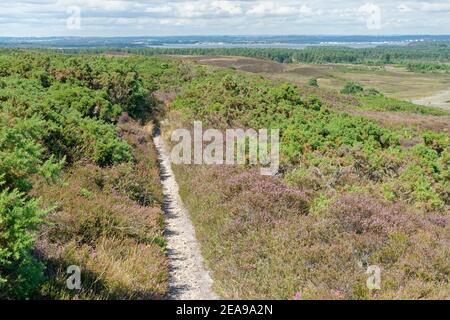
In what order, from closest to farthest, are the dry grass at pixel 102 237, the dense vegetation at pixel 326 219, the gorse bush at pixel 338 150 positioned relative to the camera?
1. the dry grass at pixel 102 237
2. the dense vegetation at pixel 326 219
3. the gorse bush at pixel 338 150

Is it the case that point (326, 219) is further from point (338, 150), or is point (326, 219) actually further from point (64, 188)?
point (338, 150)

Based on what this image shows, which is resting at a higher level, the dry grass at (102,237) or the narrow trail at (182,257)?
the dry grass at (102,237)

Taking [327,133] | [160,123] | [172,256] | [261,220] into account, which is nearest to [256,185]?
[261,220]

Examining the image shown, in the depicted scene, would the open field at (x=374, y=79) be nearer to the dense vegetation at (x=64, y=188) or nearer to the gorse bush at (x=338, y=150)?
the gorse bush at (x=338, y=150)

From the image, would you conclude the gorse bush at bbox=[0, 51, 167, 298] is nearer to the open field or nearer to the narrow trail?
the narrow trail

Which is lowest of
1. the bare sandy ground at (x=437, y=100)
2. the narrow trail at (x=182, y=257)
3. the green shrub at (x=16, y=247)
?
the bare sandy ground at (x=437, y=100)

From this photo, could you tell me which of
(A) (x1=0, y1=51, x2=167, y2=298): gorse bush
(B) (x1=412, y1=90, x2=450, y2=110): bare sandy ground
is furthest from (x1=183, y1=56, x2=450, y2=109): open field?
(A) (x1=0, y1=51, x2=167, y2=298): gorse bush

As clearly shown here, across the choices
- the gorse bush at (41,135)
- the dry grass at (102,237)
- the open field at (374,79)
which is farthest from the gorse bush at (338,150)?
the open field at (374,79)

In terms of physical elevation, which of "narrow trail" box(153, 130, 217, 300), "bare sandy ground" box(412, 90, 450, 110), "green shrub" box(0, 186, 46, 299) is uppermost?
"green shrub" box(0, 186, 46, 299)

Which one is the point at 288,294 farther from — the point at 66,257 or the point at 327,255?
the point at 66,257
